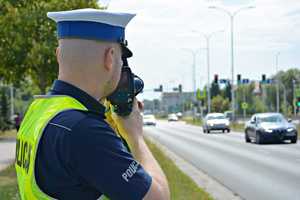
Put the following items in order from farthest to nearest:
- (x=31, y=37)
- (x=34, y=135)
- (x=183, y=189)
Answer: (x=31, y=37) → (x=183, y=189) → (x=34, y=135)

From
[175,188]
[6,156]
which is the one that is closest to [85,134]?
[175,188]

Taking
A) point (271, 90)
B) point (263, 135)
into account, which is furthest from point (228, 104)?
point (263, 135)

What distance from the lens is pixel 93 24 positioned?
251 cm

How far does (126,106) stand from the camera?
2.68 m

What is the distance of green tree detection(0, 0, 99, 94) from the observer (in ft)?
69.5

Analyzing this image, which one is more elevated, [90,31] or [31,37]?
[31,37]

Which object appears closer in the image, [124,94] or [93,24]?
[93,24]

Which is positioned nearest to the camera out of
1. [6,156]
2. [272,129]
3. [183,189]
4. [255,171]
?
[183,189]

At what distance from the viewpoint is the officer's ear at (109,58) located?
100.0 inches

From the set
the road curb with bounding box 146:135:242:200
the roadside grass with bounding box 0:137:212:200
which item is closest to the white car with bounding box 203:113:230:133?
the road curb with bounding box 146:135:242:200

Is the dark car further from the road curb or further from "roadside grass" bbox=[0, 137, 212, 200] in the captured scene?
"roadside grass" bbox=[0, 137, 212, 200]

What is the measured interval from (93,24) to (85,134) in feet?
1.46

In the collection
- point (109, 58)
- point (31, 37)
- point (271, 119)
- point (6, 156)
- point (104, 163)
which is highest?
point (31, 37)

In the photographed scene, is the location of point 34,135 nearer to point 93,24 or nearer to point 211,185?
point 93,24
